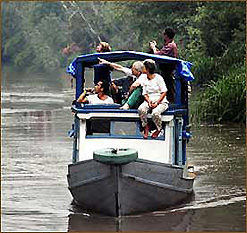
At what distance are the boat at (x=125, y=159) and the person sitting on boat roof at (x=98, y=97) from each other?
159mm

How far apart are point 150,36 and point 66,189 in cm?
3063

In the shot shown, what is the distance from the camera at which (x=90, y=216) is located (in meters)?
10.8

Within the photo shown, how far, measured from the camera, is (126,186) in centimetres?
1015

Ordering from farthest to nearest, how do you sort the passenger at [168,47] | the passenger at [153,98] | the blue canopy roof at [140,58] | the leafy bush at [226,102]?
the leafy bush at [226,102] → the passenger at [168,47] → the blue canopy roof at [140,58] → the passenger at [153,98]

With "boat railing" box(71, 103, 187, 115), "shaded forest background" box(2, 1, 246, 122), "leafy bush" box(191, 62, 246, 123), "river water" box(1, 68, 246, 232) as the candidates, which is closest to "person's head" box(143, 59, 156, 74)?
"boat railing" box(71, 103, 187, 115)

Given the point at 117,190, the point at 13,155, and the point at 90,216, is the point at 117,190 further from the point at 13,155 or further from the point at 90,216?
the point at 13,155

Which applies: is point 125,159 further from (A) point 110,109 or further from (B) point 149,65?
(B) point 149,65

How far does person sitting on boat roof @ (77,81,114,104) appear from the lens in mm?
11148

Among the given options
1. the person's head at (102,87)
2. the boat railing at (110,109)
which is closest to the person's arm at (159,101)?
the boat railing at (110,109)

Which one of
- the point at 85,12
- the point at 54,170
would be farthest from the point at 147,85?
the point at 85,12

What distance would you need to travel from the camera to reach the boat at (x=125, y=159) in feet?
33.1

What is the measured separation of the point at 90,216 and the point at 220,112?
10.8 m

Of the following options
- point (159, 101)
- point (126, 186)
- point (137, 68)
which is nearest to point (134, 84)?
point (137, 68)

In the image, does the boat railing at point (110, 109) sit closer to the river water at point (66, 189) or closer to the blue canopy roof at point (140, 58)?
the blue canopy roof at point (140, 58)
